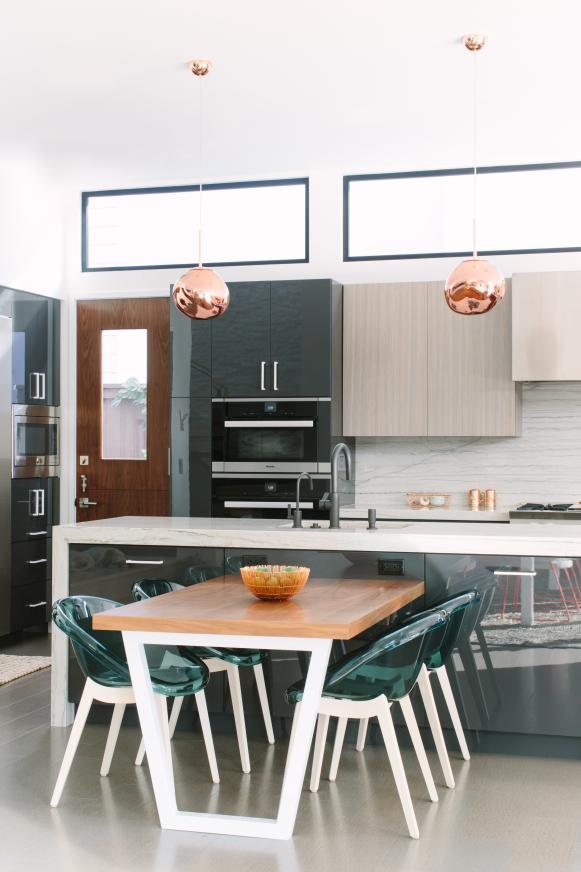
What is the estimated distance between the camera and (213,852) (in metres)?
3.27

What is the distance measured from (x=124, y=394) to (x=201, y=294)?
2.84 metres

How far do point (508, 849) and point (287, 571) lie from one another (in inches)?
46.0

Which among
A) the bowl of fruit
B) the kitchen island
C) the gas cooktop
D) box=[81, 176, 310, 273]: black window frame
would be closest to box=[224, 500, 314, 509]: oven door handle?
the gas cooktop

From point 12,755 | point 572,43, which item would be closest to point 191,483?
point 12,755

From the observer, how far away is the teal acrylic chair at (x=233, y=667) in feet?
13.5

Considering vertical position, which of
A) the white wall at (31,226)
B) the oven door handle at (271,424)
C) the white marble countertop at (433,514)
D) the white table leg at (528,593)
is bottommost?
the white table leg at (528,593)

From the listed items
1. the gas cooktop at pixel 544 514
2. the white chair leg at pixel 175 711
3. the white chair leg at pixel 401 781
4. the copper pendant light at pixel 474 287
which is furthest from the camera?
the gas cooktop at pixel 544 514

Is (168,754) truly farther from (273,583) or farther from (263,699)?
(263,699)

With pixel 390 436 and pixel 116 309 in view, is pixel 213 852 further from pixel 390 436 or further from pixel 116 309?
pixel 116 309

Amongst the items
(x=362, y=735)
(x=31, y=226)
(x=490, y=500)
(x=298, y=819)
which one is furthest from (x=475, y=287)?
(x=31, y=226)

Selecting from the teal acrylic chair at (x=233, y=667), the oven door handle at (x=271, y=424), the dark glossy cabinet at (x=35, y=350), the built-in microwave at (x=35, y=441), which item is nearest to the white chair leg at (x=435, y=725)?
the teal acrylic chair at (x=233, y=667)

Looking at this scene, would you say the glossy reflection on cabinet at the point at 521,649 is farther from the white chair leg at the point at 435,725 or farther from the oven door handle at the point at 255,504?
the oven door handle at the point at 255,504

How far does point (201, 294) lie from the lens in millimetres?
4781

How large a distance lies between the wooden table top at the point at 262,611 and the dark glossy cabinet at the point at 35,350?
336 centimetres
